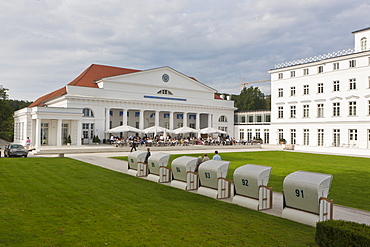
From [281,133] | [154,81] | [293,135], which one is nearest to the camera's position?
[293,135]

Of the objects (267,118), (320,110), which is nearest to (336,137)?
(320,110)

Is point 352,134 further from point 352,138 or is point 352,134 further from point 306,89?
point 306,89

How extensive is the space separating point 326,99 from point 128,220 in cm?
4492

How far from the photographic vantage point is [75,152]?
32781 mm

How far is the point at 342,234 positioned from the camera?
577 centimetres

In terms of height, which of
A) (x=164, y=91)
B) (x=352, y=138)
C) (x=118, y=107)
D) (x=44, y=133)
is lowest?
(x=352, y=138)

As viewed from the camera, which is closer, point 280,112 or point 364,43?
point 364,43

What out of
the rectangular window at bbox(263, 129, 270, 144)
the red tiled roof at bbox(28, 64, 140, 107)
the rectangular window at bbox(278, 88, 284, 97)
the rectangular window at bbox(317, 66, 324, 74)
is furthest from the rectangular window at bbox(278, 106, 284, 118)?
the red tiled roof at bbox(28, 64, 140, 107)

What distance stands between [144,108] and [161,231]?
156ft

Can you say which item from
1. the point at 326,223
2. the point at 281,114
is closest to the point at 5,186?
the point at 326,223

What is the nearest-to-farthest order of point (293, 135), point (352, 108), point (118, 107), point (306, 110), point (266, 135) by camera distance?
point (352, 108)
point (306, 110)
point (118, 107)
point (293, 135)
point (266, 135)

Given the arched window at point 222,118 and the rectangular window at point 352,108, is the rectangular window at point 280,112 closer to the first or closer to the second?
the rectangular window at point 352,108

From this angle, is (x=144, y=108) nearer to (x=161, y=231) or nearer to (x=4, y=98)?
(x=4, y=98)

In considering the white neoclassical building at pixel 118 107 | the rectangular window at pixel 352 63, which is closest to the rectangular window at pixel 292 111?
the rectangular window at pixel 352 63
